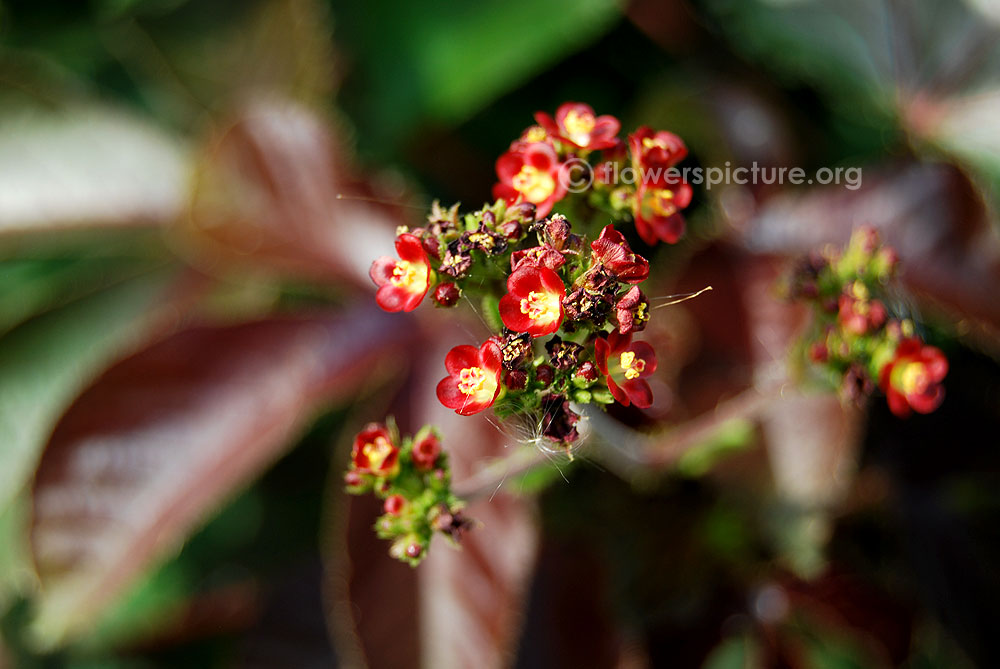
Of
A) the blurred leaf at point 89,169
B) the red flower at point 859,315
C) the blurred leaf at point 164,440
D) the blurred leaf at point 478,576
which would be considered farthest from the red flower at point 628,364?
the blurred leaf at point 89,169

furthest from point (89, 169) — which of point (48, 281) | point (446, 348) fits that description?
point (446, 348)

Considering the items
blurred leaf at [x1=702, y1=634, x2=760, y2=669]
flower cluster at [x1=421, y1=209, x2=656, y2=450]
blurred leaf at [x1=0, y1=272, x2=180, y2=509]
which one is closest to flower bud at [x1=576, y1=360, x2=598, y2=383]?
flower cluster at [x1=421, y1=209, x2=656, y2=450]

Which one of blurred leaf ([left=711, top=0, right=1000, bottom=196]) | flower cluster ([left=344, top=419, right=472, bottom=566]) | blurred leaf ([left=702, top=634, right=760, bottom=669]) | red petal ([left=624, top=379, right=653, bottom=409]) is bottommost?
blurred leaf ([left=702, top=634, right=760, bottom=669])

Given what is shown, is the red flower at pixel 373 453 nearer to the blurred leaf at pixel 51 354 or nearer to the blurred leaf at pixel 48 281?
the blurred leaf at pixel 51 354

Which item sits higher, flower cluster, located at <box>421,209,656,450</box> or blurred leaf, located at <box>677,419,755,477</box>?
flower cluster, located at <box>421,209,656,450</box>

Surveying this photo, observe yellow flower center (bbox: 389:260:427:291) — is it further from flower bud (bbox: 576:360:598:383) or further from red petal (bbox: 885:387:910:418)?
red petal (bbox: 885:387:910:418)

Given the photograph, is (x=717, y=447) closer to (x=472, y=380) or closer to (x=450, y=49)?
(x=472, y=380)
